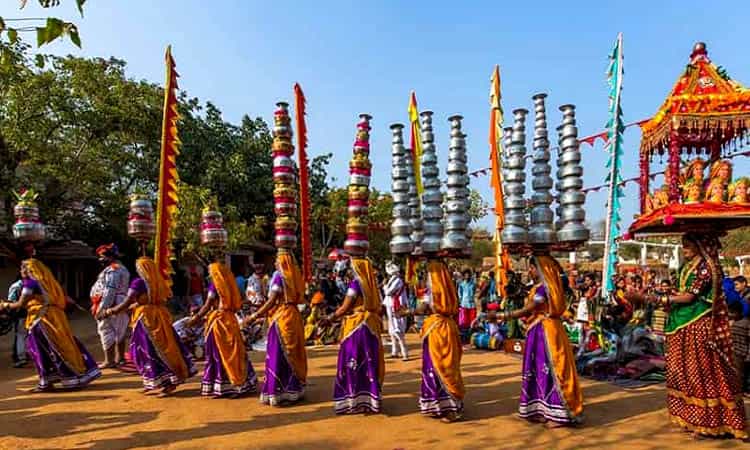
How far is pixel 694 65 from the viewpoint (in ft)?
31.7

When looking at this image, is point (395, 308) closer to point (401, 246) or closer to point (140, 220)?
point (401, 246)

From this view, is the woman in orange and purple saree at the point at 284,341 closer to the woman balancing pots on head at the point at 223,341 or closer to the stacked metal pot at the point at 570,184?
the woman balancing pots on head at the point at 223,341

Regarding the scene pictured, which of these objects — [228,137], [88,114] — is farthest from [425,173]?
[228,137]

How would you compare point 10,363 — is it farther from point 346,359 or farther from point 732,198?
point 732,198

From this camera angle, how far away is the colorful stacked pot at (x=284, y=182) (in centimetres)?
660

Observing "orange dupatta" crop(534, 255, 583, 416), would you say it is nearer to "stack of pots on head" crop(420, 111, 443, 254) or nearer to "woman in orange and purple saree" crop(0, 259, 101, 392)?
"stack of pots on head" crop(420, 111, 443, 254)

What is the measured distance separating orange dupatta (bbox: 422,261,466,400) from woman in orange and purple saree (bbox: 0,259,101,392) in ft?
15.0

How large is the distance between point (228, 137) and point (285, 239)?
690 inches

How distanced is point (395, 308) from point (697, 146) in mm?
6833

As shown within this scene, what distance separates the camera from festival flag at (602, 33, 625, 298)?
423 inches

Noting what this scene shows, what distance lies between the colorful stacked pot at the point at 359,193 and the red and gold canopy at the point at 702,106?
5.71 meters

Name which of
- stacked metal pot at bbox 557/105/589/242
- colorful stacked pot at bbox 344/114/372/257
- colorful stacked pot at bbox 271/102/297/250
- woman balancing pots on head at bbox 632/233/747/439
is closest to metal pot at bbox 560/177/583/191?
stacked metal pot at bbox 557/105/589/242

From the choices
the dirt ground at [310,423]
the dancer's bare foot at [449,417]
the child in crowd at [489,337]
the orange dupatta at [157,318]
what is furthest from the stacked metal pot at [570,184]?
the child in crowd at [489,337]

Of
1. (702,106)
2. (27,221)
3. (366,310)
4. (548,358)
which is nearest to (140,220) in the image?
(27,221)
